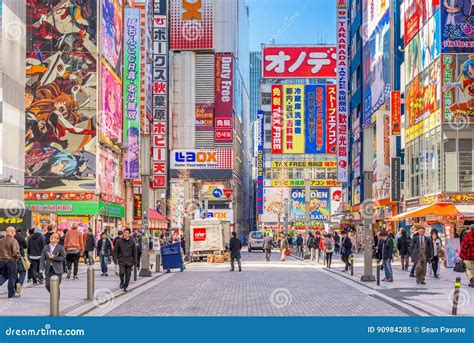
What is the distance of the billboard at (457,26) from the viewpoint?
45.3m

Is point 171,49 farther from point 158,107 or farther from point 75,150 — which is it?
point 75,150

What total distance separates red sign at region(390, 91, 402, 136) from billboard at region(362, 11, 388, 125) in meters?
4.52

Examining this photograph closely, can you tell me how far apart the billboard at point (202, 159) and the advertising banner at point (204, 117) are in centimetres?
351

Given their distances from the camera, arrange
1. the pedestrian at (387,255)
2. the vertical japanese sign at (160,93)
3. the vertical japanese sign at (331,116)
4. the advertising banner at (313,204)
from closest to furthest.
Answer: the pedestrian at (387,255) → the vertical japanese sign at (160,93) → the vertical japanese sign at (331,116) → the advertising banner at (313,204)

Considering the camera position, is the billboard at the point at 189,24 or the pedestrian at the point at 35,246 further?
the billboard at the point at 189,24

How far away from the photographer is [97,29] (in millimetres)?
54750

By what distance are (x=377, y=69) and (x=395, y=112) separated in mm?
11109

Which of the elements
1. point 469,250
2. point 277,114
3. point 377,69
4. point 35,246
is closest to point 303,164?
point 277,114

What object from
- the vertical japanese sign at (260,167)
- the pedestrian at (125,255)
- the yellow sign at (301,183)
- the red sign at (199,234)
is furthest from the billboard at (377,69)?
the vertical japanese sign at (260,167)

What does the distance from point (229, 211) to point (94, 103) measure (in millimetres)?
80457

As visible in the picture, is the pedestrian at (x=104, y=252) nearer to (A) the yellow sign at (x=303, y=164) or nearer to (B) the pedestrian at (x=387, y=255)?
(B) the pedestrian at (x=387, y=255)

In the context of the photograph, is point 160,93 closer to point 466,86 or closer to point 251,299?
point 466,86
